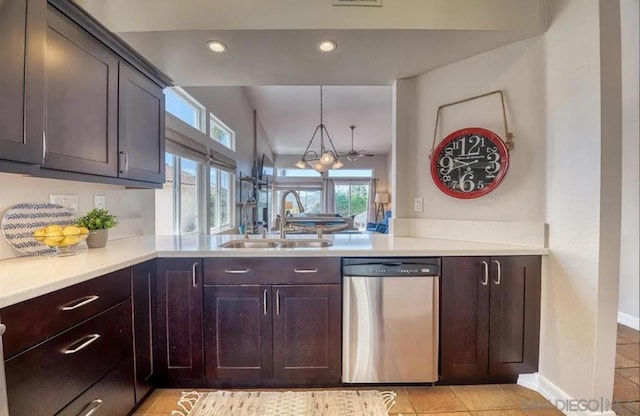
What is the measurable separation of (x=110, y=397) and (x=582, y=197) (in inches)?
102

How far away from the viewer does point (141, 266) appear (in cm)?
166

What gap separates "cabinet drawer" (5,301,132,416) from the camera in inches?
39.0

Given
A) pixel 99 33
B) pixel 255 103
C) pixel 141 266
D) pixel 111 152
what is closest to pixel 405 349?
pixel 141 266

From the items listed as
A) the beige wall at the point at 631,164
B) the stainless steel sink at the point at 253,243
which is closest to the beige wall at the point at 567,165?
the stainless steel sink at the point at 253,243

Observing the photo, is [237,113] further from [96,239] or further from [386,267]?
[386,267]

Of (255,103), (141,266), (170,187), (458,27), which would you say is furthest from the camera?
(255,103)

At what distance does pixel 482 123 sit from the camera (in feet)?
7.03

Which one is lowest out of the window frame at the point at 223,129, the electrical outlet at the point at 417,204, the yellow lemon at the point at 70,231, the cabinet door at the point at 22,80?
the yellow lemon at the point at 70,231

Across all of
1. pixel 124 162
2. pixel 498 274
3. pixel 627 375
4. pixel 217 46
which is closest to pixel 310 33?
pixel 217 46

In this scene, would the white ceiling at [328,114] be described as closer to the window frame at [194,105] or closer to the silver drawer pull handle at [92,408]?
the window frame at [194,105]

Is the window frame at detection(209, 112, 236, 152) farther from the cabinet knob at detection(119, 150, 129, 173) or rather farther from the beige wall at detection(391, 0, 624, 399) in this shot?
the beige wall at detection(391, 0, 624, 399)

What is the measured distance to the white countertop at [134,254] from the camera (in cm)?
108

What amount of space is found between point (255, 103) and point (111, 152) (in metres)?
5.74

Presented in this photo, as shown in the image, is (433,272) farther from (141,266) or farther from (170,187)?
(170,187)
